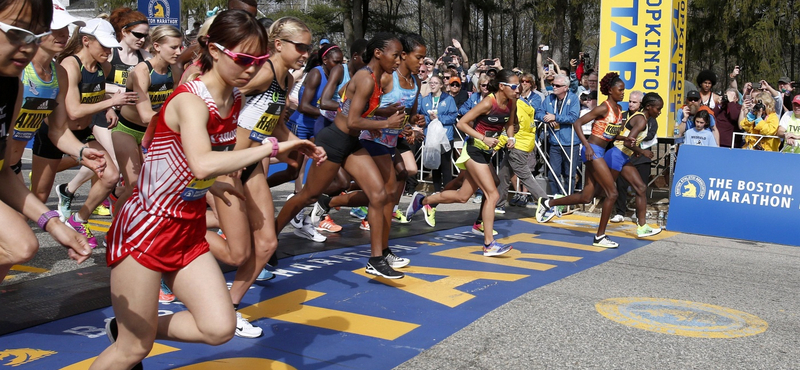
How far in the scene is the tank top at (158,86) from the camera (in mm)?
6250

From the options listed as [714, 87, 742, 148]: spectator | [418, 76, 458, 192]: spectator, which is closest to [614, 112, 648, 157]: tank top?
[418, 76, 458, 192]: spectator

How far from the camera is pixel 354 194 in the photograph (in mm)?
7926

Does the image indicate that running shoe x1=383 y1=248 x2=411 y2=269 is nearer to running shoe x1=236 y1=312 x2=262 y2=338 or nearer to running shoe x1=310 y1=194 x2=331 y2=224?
running shoe x1=236 y1=312 x2=262 y2=338

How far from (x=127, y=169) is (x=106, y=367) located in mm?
3418

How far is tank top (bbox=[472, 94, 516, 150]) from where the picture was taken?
25.4 feet

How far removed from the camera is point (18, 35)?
106 inches

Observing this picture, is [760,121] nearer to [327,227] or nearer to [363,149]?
[327,227]

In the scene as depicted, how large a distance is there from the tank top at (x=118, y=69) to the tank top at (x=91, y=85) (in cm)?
48

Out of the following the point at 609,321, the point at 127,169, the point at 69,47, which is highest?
the point at 69,47

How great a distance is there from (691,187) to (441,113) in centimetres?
399

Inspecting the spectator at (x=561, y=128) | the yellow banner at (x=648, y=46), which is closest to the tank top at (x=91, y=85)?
the spectator at (x=561, y=128)

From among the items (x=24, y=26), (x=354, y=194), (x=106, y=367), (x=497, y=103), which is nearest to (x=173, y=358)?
(x=106, y=367)

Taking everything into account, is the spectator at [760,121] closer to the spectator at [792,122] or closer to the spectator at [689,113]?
the spectator at [792,122]

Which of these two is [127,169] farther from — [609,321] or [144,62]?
[609,321]
